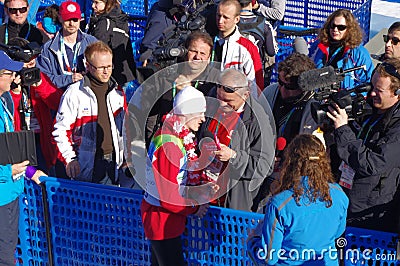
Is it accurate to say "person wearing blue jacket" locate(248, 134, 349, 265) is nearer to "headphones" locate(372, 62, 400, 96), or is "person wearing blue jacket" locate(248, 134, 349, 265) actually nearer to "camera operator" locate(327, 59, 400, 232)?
"camera operator" locate(327, 59, 400, 232)

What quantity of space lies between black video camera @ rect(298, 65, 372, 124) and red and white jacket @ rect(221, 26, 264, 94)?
1.53 m

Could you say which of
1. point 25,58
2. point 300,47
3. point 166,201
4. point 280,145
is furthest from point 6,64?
point 300,47

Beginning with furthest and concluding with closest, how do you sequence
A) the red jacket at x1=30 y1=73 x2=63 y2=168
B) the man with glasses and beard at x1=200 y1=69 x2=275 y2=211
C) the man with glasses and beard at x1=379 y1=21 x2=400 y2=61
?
the red jacket at x1=30 y1=73 x2=63 y2=168
the man with glasses and beard at x1=379 y1=21 x2=400 y2=61
the man with glasses and beard at x1=200 y1=69 x2=275 y2=211

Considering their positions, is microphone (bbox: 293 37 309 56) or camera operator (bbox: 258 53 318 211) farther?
microphone (bbox: 293 37 309 56)

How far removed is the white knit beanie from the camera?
5.26 m

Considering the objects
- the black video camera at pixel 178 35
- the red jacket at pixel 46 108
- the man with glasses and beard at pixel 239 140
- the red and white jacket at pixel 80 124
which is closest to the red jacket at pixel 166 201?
the man with glasses and beard at pixel 239 140

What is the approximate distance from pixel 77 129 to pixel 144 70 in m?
1.03

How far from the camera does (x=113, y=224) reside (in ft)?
19.5

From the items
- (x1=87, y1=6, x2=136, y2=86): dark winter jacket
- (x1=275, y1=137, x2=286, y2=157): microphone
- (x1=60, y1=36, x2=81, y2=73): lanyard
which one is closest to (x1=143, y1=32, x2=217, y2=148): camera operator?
(x1=275, y1=137, x2=286, y2=157): microphone

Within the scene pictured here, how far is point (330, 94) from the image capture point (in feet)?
17.5

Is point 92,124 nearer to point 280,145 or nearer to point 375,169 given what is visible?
point 280,145

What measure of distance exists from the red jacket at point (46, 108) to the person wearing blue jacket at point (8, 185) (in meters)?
1.01

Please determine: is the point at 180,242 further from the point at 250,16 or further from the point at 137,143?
the point at 250,16

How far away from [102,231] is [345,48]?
8.96 feet
